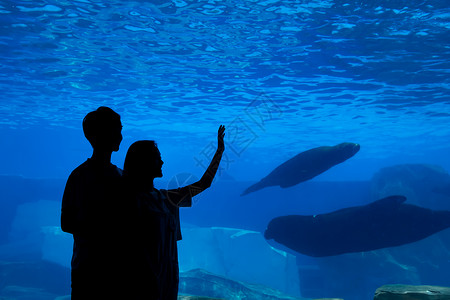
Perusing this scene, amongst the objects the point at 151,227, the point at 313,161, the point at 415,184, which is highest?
the point at 415,184

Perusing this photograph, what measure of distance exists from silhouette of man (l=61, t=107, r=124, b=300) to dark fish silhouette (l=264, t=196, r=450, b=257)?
7012mm

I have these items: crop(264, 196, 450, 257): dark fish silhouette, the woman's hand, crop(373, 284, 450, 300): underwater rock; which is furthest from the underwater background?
crop(373, 284, 450, 300): underwater rock

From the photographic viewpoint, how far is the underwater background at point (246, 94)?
12062 millimetres

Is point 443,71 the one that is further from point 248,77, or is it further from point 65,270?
point 65,270

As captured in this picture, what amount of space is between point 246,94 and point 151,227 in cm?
2022

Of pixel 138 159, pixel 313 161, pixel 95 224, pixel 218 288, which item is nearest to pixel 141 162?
pixel 138 159

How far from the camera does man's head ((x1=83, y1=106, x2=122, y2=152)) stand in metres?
2.34

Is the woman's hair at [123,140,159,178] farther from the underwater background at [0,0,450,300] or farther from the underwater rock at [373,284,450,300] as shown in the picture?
the underwater rock at [373,284,450,300]

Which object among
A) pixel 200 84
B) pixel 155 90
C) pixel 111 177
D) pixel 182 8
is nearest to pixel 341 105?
pixel 200 84

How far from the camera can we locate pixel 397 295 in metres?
4.66

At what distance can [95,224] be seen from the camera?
2.11 meters

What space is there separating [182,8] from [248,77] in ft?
24.9

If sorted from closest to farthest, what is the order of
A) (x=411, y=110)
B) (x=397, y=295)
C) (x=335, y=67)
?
(x=397, y=295)
(x=335, y=67)
(x=411, y=110)

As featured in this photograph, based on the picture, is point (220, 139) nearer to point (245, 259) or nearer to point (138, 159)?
point (138, 159)
